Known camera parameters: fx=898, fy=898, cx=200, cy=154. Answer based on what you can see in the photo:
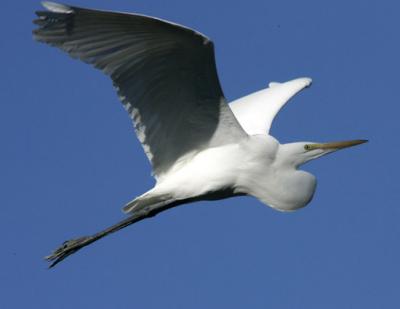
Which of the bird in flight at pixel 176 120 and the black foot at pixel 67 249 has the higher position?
the bird in flight at pixel 176 120

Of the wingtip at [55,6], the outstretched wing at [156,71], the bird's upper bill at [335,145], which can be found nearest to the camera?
the wingtip at [55,6]

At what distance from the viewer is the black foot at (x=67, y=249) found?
10.3 m

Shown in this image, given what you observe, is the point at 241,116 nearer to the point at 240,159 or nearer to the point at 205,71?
the point at 240,159

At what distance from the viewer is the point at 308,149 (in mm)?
9797

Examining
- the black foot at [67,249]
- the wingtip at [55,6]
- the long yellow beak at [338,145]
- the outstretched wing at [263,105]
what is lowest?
the black foot at [67,249]

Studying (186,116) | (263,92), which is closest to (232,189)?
(186,116)

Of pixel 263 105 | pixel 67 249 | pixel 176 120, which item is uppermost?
pixel 176 120

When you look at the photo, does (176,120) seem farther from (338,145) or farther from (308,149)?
(338,145)

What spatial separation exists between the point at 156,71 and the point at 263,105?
3014 mm

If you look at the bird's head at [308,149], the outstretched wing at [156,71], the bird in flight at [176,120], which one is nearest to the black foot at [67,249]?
the bird in flight at [176,120]

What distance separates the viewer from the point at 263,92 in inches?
481

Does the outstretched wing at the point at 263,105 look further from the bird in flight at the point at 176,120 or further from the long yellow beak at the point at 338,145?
the long yellow beak at the point at 338,145

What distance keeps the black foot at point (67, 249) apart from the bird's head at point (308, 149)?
98.2 inches

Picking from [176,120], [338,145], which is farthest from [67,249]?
[338,145]
